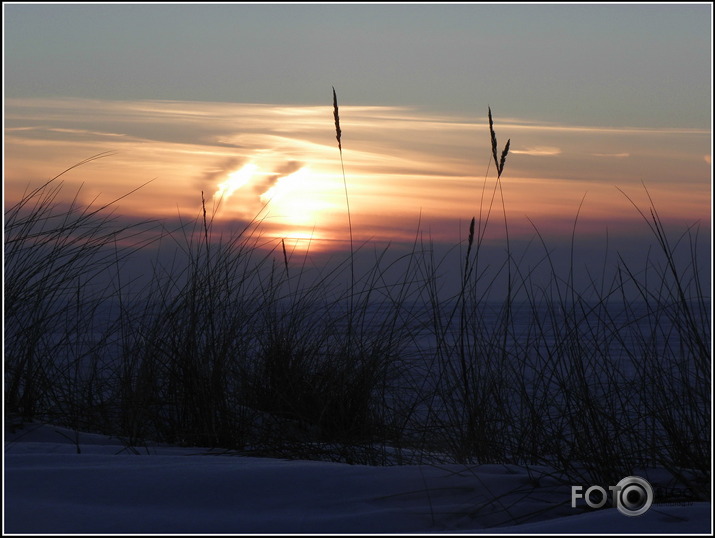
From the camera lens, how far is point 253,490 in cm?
153

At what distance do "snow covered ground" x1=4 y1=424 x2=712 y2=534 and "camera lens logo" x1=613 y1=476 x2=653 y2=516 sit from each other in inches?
1.2

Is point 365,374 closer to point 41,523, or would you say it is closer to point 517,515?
point 517,515

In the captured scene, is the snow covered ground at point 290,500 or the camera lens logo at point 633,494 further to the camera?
the camera lens logo at point 633,494

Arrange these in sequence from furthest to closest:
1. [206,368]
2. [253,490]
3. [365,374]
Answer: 1. [365,374]
2. [206,368]
3. [253,490]

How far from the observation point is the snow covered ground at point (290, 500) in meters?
1.34

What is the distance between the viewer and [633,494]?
→ 1.58m

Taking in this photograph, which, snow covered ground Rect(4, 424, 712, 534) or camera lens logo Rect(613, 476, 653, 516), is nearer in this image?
snow covered ground Rect(4, 424, 712, 534)

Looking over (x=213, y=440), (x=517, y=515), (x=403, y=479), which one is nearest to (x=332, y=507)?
(x=403, y=479)

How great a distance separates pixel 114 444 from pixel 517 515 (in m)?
1.26

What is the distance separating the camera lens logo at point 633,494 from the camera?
147 centimetres

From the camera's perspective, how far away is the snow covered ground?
4.41 feet

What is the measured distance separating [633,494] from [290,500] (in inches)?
29.6

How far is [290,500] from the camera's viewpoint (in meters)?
1.49

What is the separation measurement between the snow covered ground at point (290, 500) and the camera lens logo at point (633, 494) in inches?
1.2
